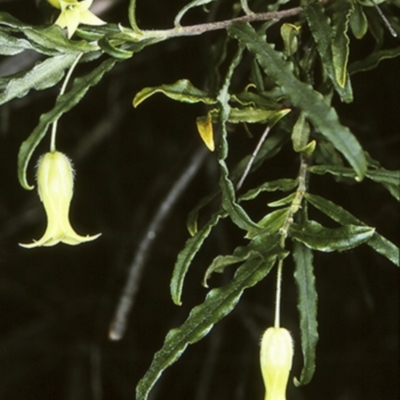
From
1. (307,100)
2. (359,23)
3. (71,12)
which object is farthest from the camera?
(359,23)

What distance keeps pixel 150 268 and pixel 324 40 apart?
194cm

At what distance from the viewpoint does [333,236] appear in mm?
1206

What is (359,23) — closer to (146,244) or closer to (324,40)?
(324,40)

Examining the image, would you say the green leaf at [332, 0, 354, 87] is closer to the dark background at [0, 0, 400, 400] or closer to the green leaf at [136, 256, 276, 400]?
the green leaf at [136, 256, 276, 400]

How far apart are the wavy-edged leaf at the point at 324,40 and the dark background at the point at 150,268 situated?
1.20 metres

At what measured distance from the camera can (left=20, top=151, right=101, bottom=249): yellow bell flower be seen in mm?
1274

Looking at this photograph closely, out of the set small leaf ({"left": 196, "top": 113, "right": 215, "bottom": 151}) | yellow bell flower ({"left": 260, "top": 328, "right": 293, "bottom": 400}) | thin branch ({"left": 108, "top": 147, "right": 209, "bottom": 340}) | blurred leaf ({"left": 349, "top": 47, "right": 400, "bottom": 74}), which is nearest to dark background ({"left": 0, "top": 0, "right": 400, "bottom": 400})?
thin branch ({"left": 108, "top": 147, "right": 209, "bottom": 340})

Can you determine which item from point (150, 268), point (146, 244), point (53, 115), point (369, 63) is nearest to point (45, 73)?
point (53, 115)

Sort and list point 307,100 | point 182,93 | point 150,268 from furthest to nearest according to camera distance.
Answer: point 150,268 < point 182,93 < point 307,100

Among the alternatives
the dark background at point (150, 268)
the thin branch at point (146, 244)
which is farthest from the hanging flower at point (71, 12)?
the dark background at point (150, 268)

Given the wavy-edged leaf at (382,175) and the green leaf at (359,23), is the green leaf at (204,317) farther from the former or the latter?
the green leaf at (359,23)

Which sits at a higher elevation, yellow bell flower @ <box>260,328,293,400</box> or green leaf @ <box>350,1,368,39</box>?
green leaf @ <box>350,1,368,39</box>

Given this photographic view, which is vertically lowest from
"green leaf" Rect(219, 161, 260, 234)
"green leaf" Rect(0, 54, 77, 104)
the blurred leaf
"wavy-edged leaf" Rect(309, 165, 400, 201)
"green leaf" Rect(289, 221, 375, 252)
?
"green leaf" Rect(289, 221, 375, 252)

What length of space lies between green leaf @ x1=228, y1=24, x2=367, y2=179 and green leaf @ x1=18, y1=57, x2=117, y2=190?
19 cm
